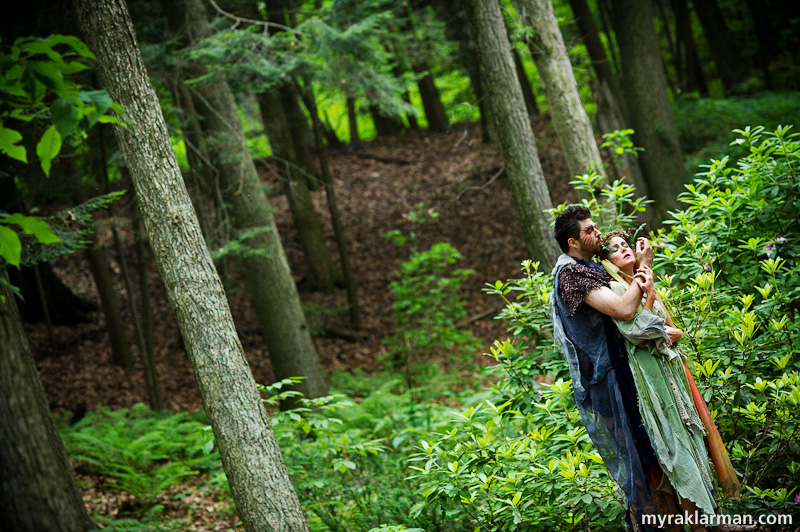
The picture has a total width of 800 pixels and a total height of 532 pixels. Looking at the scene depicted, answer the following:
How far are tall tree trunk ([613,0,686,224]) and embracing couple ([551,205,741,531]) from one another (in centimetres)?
901

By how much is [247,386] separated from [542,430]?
2156mm

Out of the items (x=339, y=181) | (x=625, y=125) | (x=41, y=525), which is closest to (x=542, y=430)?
(x=41, y=525)

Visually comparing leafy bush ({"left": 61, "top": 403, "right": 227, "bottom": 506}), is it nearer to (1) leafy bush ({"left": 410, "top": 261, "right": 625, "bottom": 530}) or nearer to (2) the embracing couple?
(1) leafy bush ({"left": 410, "top": 261, "right": 625, "bottom": 530})

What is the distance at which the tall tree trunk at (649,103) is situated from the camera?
37.7 ft

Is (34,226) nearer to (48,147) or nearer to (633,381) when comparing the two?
(48,147)

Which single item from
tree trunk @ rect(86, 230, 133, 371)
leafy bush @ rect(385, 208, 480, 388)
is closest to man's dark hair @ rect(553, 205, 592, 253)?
leafy bush @ rect(385, 208, 480, 388)

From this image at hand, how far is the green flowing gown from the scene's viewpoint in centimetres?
306

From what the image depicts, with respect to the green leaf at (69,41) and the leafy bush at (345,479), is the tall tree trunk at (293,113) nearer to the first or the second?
the leafy bush at (345,479)

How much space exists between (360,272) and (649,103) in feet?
26.7

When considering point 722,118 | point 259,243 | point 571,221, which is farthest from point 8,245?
point 722,118

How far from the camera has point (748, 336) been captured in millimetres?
3494

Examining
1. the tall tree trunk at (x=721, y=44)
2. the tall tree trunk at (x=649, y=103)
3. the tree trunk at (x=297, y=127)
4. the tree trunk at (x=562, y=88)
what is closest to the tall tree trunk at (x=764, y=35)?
the tall tree trunk at (x=721, y=44)

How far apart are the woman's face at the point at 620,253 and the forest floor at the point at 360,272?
16.0 ft

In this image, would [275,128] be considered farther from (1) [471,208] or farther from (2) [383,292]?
(1) [471,208]
